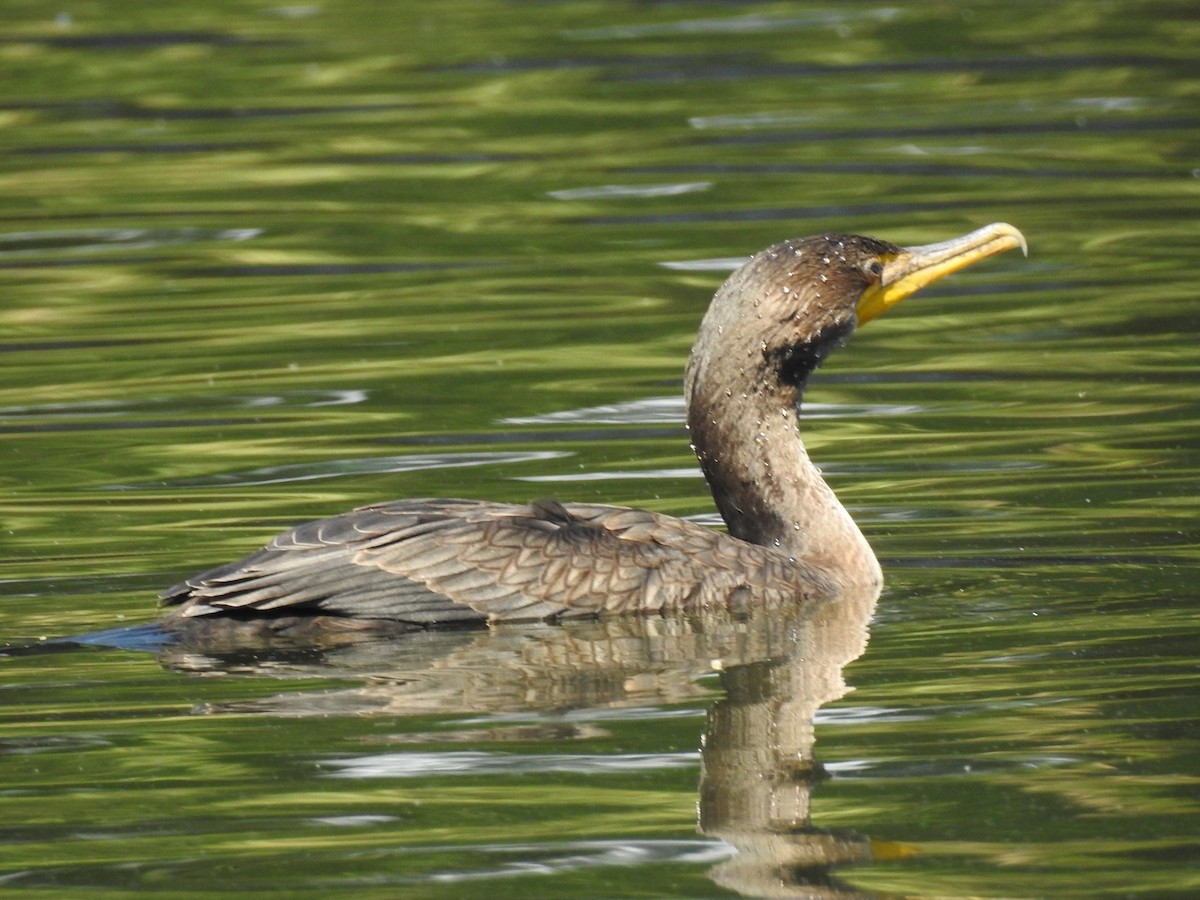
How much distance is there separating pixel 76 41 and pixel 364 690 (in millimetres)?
15194

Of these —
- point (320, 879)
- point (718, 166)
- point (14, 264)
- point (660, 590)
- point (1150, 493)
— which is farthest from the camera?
point (718, 166)

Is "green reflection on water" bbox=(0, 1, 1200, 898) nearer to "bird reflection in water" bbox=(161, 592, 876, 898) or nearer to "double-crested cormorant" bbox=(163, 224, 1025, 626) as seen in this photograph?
"bird reflection in water" bbox=(161, 592, 876, 898)

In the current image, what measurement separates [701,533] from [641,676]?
3.00ft

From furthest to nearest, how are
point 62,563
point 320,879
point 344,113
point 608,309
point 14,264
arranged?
1. point 344,113
2. point 14,264
3. point 608,309
4. point 62,563
5. point 320,879

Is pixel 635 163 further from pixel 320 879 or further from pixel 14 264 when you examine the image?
pixel 320 879

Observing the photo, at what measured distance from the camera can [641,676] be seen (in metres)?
7.14

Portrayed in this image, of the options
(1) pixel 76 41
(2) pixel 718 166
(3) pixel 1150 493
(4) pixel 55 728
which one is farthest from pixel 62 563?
(1) pixel 76 41

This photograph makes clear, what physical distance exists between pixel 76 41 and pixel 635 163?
260 inches

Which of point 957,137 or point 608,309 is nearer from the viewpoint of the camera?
point 608,309

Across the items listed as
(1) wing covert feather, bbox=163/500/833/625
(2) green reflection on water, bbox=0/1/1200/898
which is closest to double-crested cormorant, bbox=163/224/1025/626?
(1) wing covert feather, bbox=163/500/833/625

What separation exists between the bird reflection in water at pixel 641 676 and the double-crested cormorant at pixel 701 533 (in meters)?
0.08

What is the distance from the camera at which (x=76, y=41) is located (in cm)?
2108

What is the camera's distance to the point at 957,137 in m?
16.9

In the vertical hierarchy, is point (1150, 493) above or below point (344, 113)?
below
